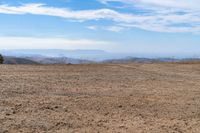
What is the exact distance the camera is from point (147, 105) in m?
12.1

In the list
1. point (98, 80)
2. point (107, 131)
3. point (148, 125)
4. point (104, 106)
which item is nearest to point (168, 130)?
point (148, 125)

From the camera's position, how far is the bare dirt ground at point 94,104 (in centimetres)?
939

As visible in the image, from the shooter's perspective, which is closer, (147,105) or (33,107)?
(33,107)

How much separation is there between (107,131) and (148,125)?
1200 mm

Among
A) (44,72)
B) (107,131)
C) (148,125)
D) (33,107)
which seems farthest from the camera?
(44,72)

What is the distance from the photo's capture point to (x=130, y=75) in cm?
1956

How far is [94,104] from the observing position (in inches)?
461

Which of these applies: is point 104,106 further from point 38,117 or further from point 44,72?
point 44,72

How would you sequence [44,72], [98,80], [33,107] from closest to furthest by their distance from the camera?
[33,107] < [98,80] < [44,72]

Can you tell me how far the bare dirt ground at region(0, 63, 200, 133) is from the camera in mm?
9391

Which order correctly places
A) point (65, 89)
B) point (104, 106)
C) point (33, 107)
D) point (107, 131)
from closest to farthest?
point (107, 131), point (33, 107), point (104, 106), point (65, 89)

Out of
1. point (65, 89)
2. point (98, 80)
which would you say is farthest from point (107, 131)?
point (98, 80)

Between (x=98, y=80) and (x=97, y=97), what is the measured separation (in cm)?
415

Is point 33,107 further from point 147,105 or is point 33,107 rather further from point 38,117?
point 147,105
